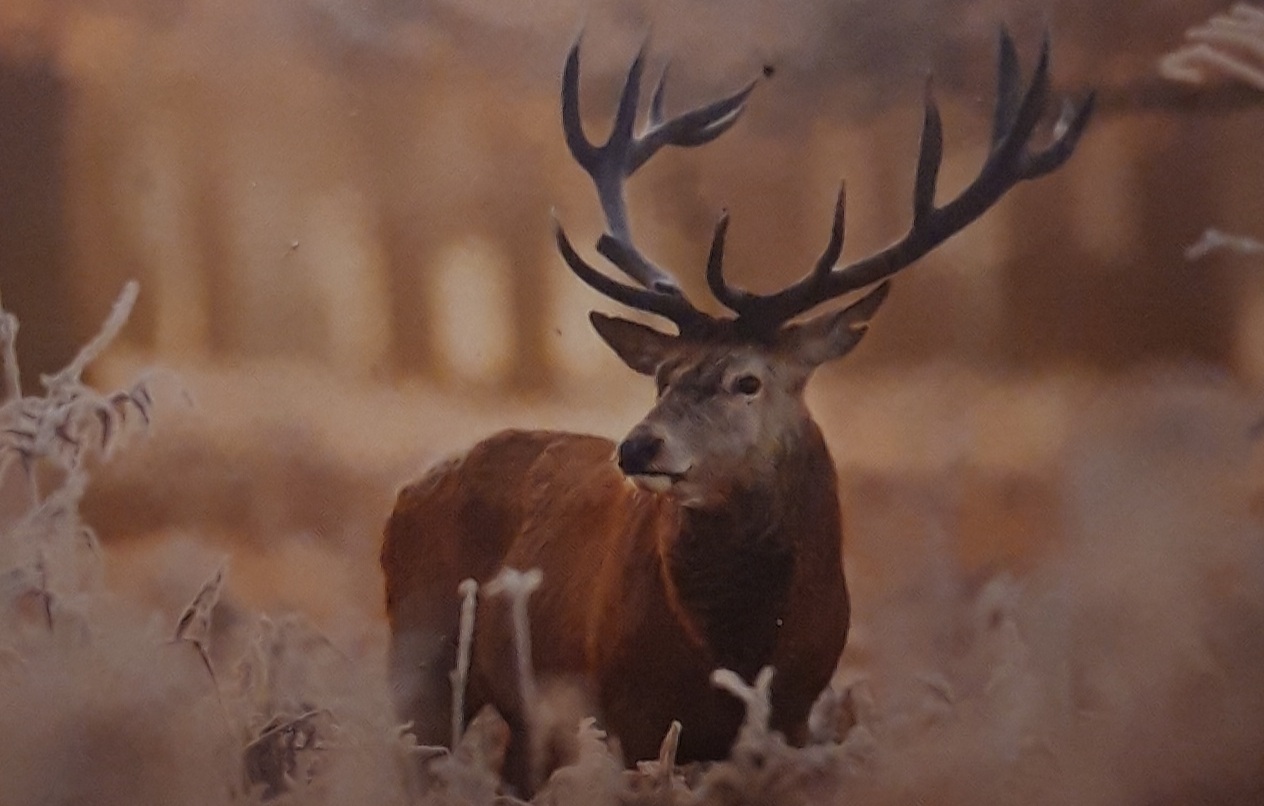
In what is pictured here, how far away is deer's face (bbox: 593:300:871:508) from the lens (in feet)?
4.82

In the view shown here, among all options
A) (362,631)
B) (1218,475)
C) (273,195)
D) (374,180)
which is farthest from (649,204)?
(1218,475)

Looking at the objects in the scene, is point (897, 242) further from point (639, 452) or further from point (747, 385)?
point (639, 452)

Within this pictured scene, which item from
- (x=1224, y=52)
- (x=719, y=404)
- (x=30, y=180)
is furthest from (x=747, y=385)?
(x=30, y=180)

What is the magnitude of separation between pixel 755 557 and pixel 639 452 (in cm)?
22

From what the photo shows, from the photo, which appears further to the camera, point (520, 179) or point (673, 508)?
point (520, 179)

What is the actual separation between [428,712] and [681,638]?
39cm

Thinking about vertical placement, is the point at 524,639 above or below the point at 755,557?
below

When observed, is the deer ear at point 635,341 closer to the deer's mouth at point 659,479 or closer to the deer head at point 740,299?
the deer head at point 740,299

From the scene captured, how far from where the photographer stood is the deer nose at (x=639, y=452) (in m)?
1.45

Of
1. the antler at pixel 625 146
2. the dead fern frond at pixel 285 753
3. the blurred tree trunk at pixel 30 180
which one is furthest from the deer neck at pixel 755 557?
the blurred tree trunk at pixel 30 180

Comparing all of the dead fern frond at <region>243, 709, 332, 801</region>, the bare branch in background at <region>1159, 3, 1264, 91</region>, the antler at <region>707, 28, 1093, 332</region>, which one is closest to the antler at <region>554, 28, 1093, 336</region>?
the antler at <region>707, 28, 1093, 332</region>

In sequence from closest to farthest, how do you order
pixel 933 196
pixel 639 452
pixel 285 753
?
pixel 639 452
pixel 933 196
pixel 285 753

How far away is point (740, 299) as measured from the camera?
1.56 m

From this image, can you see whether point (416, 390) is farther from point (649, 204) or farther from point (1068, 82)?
point (1068, 82)
